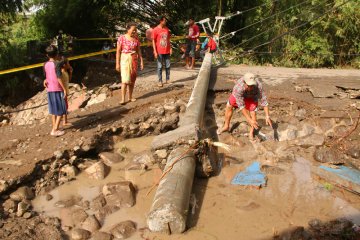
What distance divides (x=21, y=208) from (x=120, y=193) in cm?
113

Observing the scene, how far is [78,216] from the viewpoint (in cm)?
407

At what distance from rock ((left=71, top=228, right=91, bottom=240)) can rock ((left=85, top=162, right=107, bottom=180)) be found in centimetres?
126

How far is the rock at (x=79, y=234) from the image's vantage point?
369 cm

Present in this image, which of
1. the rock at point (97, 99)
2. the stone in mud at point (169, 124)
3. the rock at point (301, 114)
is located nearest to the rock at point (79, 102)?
the rock at point (97, 99)

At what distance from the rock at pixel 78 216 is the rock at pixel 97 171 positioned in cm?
82

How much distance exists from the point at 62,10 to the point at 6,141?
665cm

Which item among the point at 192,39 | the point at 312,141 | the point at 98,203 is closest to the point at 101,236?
the point at 98,203

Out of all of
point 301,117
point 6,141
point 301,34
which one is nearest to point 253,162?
point 301,117

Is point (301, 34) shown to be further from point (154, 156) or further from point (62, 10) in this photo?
point (154, 156)

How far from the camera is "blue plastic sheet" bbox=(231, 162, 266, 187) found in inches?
190

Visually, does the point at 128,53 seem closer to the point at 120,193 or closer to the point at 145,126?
the point at 145,126

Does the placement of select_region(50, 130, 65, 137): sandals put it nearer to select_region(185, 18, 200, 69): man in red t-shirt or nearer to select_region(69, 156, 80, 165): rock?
select_region(69, 156, 80, 165): rock

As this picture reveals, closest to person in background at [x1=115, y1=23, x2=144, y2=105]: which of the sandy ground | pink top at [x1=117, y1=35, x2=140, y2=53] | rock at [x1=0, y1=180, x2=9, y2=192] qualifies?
pink top at [x1=117, y1=35, x2=140, y2=53]

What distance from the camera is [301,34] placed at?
559 inches
